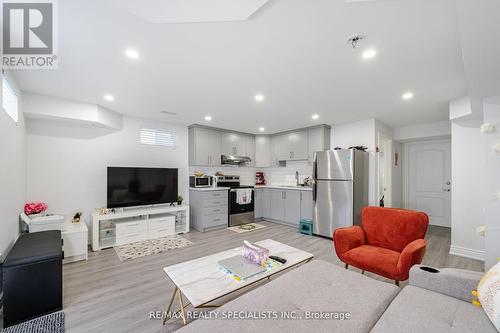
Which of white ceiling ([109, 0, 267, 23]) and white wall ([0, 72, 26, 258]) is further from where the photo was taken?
white wall ([0, 72, 26, 258])

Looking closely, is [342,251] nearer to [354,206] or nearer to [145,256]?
[354,206]

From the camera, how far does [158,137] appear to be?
4703 millimetres

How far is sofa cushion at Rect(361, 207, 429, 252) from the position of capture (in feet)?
7.53

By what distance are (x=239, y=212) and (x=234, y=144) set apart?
1.81 meters

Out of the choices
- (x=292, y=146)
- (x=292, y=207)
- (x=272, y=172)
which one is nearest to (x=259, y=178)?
(x=272, y=172)

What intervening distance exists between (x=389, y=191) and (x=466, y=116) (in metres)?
2.35

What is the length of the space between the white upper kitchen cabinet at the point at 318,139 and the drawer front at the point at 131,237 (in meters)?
3.94

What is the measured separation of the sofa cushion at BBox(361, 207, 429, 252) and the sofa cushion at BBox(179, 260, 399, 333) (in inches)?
44.3

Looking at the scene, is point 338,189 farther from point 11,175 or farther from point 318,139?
point 11,175

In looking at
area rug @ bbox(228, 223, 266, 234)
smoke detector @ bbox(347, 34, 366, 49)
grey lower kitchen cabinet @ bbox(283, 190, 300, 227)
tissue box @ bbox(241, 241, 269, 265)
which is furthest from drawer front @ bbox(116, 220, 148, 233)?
smoke detector @ bbox(347, 34, 366, 49)

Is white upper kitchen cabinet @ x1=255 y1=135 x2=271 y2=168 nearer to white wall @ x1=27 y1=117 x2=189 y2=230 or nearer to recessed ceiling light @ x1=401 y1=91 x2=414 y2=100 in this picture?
white wall @ x1=27 y1=117 x2=189 y2=230

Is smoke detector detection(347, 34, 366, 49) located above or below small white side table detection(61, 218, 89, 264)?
above

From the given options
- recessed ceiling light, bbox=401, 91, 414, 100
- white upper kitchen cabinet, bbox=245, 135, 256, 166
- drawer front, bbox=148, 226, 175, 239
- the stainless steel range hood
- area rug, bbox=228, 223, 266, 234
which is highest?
recessed ceiling light, bbox=401, 91, 414, 100

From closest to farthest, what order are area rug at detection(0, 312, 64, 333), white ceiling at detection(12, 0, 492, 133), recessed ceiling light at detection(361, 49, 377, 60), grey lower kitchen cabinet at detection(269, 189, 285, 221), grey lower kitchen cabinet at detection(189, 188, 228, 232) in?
white ceiling at detection(12, 0, 492, 133)
area rug at detection(0, 312, 64, 333)
recessed ceiling light at detection(361, 49, 377, 60)
grey lower kitchen cabinet at detection(189, 188, 228, 232)
grey lower kitchen cabinet at detection(269, 189, 285, 221)
